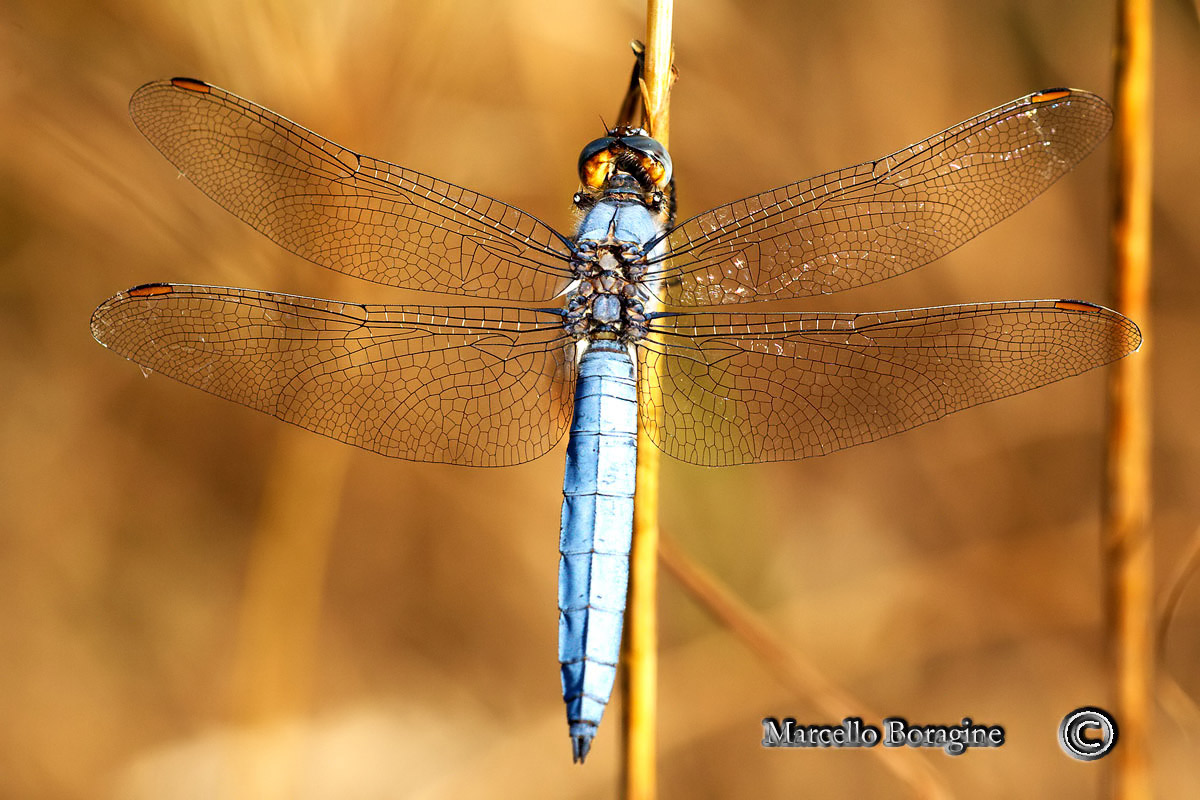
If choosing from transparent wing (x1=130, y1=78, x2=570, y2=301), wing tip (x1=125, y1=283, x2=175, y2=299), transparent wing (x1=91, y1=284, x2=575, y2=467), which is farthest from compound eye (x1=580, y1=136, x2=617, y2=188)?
wing tip (x1=125, y1=283, x2=175, y2=299)

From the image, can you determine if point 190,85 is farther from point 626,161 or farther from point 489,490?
point 489,490

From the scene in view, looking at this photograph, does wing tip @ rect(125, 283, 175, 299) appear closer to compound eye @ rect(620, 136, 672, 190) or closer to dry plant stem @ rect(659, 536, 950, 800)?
compound eye @ rect(620, 136, 672, 190)

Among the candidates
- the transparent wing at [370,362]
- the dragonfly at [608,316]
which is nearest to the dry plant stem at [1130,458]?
the dragonfly at [608,316]

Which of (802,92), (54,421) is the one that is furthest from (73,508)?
(802,92)


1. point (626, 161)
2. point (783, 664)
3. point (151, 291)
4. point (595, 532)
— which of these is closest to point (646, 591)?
point (595, 532)

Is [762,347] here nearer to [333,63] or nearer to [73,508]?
[333,63]

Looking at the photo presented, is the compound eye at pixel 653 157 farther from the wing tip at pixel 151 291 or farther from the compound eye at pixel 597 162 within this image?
the wing tip at pixel 151 291
